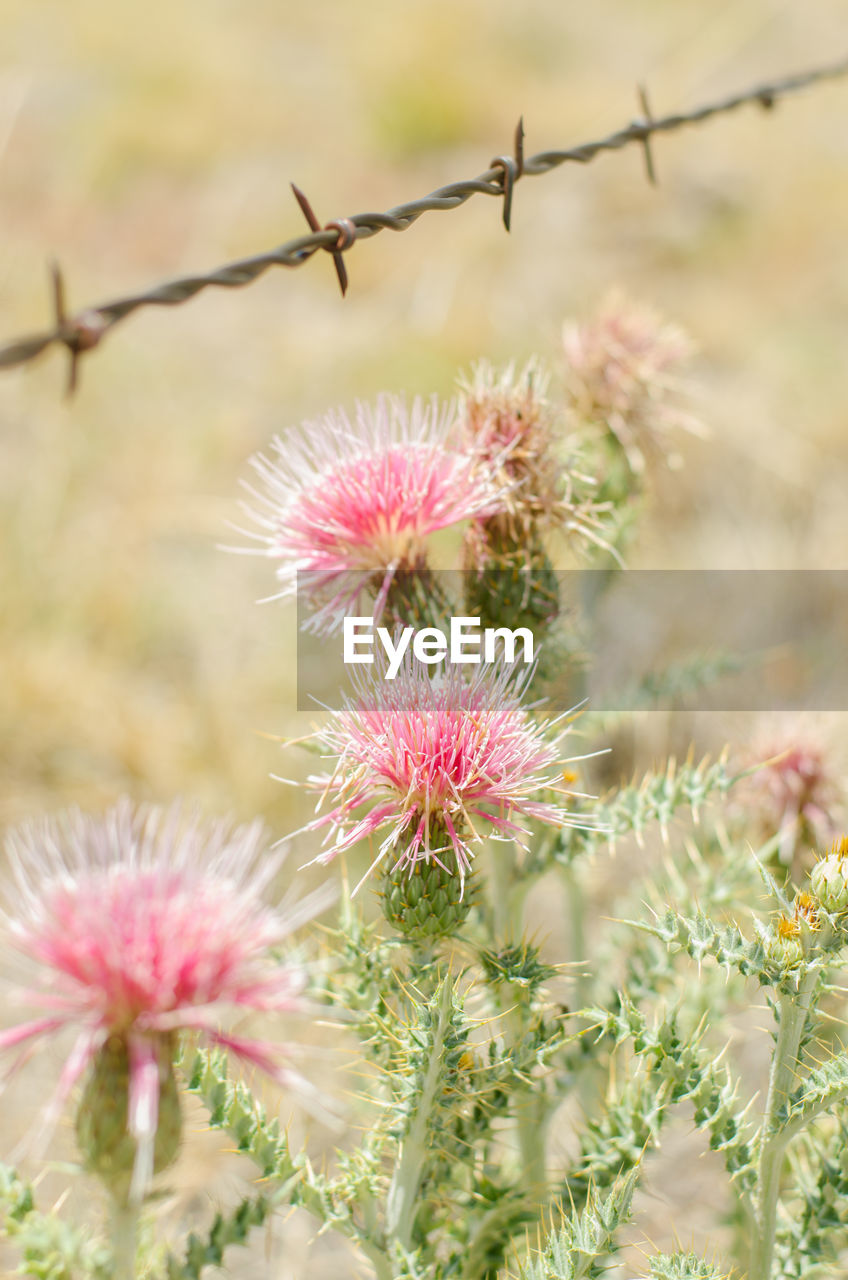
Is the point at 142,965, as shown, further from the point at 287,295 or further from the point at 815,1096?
the point at 287,295

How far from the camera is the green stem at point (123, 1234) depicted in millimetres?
1168

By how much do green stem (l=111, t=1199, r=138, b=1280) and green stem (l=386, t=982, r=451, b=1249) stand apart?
15.7 inches

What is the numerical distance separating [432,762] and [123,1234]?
656mm

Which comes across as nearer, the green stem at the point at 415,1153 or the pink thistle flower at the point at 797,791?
the green stem at the point at 415,1153

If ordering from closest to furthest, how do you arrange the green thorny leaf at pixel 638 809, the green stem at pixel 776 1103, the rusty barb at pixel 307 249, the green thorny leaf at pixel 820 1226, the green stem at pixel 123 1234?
the rusty barb at pixel 307 249 → the green stem at pixel 123 1234 → the green stem at pixel 776 1103 → the green thorny leaf at pixel 820 1226 → the green thorny leaf at pixel 638 809

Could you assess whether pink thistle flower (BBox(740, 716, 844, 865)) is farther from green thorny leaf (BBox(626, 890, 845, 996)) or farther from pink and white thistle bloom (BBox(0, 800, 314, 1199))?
pink and white thistle bloom (BBox(0, 800, 314, 1199))

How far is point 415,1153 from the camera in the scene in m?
1.48

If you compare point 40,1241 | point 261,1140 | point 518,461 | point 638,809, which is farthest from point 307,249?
point 40,1241

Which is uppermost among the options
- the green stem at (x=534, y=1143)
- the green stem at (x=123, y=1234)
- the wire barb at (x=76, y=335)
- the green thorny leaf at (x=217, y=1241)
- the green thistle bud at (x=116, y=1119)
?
the wire barb at (x=76, y=335)

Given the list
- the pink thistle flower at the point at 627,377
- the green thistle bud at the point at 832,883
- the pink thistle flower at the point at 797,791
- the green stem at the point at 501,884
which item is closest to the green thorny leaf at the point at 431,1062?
the green stem at the point at 501,884

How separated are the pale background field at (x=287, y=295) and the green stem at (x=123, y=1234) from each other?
1557mm

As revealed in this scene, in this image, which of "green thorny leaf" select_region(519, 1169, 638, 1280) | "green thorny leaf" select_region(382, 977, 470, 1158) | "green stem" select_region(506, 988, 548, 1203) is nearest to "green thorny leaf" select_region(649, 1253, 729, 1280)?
"green thorny leaf" select_region(519, 1169, 638, 1280)

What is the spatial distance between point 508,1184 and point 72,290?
8.67 m

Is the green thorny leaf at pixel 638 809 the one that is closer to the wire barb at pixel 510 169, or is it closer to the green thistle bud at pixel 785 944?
the green thistle bud at pixel 785 944
